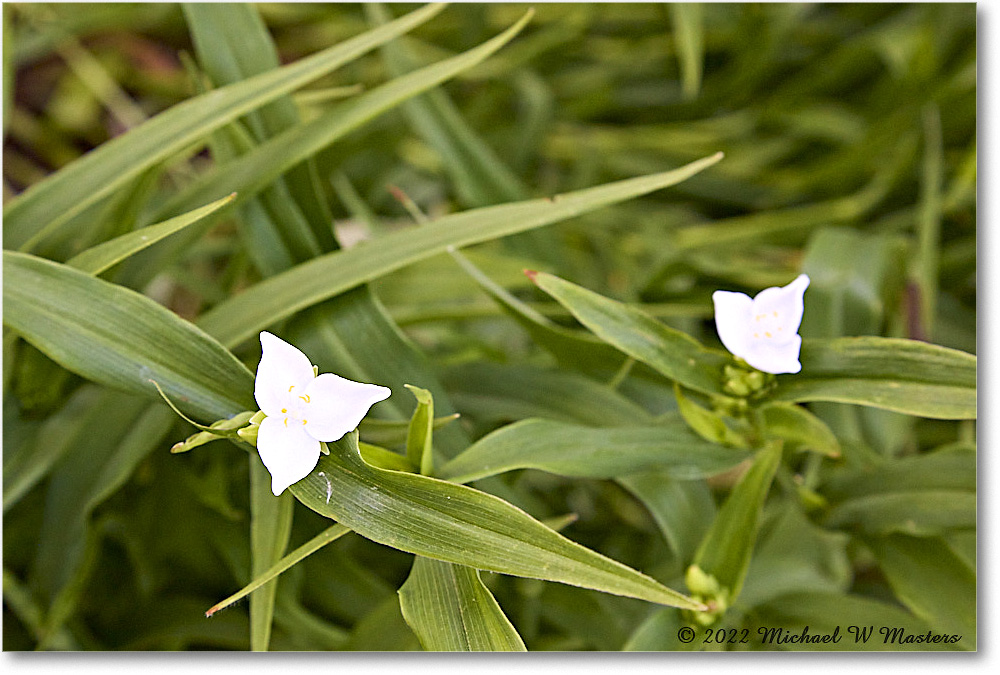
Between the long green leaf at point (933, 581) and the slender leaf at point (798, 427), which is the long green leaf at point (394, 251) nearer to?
the slender leaf at point (798, 427)

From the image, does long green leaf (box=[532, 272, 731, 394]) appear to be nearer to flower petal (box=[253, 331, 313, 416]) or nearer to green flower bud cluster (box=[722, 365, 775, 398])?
green flower bud cluster (box=[722, 365, 775, 398])

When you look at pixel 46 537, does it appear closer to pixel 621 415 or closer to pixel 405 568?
pixel 405 568

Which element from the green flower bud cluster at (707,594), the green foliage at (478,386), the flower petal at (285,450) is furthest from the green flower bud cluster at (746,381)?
the flower petal at (285,450)

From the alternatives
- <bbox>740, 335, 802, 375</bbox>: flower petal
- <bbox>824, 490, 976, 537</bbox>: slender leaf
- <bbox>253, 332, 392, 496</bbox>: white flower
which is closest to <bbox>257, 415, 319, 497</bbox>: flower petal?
<bbox>253, 332, 392, 496</bbox>: white flower

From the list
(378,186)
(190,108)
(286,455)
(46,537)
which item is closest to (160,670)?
(46,537)

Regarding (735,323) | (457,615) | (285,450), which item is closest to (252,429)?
(285,450)

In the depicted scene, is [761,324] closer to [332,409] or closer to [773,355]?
[773,355]
